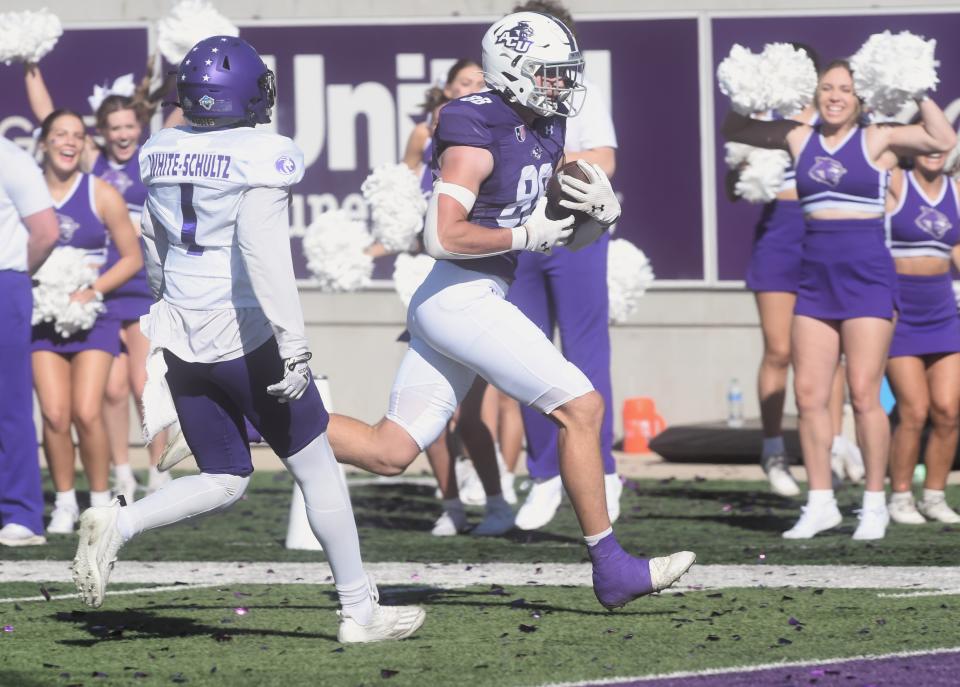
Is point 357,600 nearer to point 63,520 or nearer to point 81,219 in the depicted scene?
point 63,520

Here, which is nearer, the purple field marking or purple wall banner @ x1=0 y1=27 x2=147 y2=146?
the purple field marking

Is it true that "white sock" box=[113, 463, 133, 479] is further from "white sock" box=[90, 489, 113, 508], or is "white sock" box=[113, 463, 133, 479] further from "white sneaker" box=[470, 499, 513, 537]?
"white sneaker" box=[470, 499, 513, 537]

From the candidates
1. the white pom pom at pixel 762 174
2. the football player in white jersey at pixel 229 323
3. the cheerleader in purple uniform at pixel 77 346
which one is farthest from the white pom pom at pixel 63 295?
the football player in white jersey at pixel 229 323

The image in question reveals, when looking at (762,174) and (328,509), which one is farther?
(762,174)

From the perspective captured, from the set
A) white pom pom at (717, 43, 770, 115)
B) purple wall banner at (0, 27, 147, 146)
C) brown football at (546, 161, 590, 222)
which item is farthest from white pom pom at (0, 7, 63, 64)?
brown football at (546, 161, 590, 222)

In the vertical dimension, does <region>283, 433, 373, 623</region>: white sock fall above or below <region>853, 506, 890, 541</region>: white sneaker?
above

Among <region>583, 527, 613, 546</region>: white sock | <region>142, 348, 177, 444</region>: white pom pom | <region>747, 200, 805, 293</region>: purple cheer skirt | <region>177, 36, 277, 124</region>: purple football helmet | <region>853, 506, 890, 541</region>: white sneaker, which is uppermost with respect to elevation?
<region>177, 36, 277, 124</region>: purple football helmet

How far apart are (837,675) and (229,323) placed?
1914mm

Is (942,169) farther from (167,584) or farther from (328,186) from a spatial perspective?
(328,186)

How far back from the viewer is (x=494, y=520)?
880 cm

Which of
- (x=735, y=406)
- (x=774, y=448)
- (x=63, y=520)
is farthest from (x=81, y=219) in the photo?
(x=735, y=406)

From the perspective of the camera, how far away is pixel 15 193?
8.34 metres

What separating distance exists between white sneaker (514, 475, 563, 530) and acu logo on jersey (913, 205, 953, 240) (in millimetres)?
1998

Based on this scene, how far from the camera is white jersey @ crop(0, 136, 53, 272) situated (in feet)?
27.2
